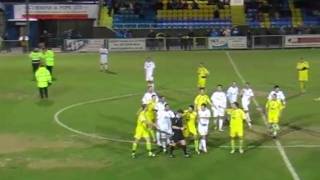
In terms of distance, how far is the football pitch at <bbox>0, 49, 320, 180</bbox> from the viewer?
74.1ft

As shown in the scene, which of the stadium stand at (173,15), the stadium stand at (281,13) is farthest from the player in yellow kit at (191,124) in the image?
the stadium stand at (281,13)

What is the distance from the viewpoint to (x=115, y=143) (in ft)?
87.4

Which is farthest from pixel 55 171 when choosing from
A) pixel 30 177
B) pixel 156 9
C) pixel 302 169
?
pixel 156 9

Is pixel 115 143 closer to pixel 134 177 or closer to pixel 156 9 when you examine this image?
pixel 134 177

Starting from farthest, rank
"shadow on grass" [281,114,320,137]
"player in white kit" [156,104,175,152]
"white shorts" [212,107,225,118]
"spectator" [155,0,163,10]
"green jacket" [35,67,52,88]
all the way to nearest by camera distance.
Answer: "spectator" [155,0,163,10], "green jacket" [35,67,52,88], "white shorts" [212,107,225,118], "shadow on grass" [281,114,320,137], "player in white kit" [156,104,175,152]

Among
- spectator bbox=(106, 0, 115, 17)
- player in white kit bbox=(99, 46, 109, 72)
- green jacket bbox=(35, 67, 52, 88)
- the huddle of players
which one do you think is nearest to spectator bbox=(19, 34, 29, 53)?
spectator bbox=(106, 0, 115, 17)

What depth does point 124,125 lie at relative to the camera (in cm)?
3014

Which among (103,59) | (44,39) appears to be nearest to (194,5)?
(44,39)

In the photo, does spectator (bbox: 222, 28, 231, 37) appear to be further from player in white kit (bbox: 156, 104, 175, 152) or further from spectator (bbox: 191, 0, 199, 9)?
player in white kit (bbox: 156, 104, 175, 152)

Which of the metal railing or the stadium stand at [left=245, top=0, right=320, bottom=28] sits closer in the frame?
the metal railing

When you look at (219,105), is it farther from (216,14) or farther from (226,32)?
(216,14)

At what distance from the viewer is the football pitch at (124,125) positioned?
74.1 feet

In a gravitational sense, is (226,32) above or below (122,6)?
below

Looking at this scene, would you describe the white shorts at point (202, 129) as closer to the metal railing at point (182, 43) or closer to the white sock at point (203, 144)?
the white sock at point (203, 144)
